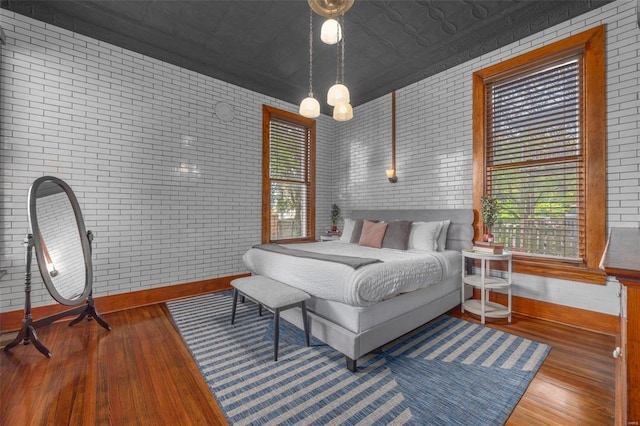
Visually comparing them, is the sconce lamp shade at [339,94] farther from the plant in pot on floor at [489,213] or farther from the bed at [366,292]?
the plant in pot on floor at [489,213]

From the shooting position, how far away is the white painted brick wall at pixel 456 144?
2.60 meters

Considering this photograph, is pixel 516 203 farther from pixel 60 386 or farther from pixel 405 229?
pixel 60 386

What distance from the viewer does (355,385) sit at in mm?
1876

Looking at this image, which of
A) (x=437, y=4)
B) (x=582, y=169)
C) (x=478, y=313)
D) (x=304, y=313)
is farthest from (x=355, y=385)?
(x=437, y=4)

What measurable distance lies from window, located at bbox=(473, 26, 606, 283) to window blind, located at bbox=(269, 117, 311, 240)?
2990 millimetres

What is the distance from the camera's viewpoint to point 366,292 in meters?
2.07

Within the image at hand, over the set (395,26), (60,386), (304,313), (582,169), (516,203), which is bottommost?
(60,386)

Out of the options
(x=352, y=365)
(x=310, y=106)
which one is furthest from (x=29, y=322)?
(x=310, y=106)

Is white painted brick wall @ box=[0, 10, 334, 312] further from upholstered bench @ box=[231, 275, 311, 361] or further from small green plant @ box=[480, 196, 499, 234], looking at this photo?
small green plant @ box=[480, 196, 499, 234]

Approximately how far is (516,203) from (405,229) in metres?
1.36

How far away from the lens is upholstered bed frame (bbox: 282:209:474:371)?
6.83 ft

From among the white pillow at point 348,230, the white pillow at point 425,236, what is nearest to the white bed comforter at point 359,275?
the white pillow at point 425,236

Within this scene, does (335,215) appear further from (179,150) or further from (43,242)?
(43,242)

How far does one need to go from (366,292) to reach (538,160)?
276 centimetres
